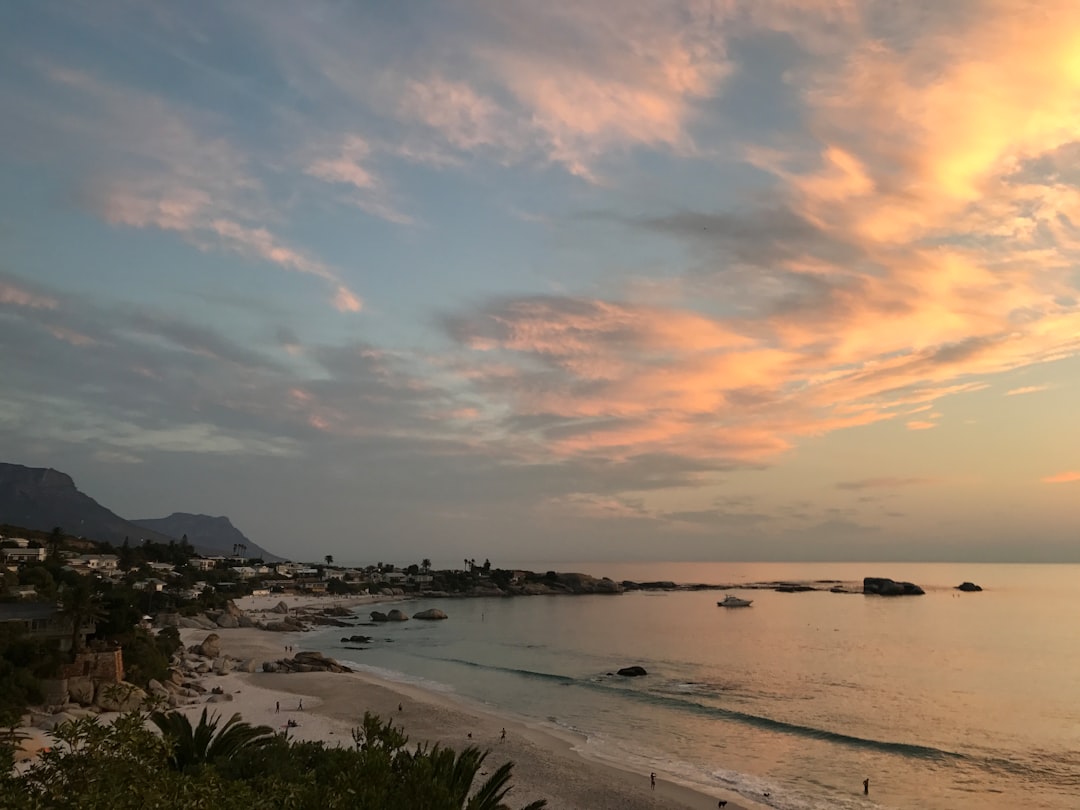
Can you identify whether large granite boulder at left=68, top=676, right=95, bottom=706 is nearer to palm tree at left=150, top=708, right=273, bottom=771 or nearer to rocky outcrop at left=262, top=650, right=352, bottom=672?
palm tree at left=150, top=708, right=273, bottom=771

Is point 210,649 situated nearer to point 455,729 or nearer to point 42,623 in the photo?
point 42,623

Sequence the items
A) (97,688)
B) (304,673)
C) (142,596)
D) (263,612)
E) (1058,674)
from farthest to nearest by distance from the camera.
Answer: (263,612)
(142,596)
(1058,674)
(304,673)
(97,688)

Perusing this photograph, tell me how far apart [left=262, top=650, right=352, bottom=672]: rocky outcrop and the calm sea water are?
6885 millimetres

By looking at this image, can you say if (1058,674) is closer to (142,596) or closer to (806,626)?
(806,626)

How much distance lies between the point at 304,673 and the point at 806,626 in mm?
89735

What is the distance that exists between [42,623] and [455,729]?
87.7 feet

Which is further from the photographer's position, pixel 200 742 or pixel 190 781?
pixel 200 742

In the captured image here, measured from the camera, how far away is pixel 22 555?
113312 mm

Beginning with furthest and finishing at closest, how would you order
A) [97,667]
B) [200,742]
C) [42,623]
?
[42,623] → [97,667] → [200,742]

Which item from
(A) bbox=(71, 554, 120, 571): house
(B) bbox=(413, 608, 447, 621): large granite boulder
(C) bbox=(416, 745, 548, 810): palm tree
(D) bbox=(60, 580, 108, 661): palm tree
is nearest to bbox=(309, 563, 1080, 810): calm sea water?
(B) bbox=(413, 608, 447, 621): large granite boulder

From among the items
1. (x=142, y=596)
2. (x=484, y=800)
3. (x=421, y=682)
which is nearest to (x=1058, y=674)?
(x=421, y=682)

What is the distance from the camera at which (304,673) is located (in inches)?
2539

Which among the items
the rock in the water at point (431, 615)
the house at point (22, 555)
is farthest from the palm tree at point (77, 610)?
the rock in the water at point (431, 615)

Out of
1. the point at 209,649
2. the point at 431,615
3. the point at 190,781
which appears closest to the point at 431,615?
the point at 431,615
